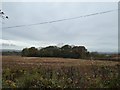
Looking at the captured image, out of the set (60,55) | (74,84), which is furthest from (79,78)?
(60,55)

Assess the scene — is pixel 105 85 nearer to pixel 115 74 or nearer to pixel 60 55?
pixel 115 74

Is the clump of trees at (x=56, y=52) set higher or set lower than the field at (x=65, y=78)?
higher

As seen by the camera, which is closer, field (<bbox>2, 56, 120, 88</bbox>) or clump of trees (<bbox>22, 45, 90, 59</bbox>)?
field (<bbox>2, 56, 120, 88</bbox>)

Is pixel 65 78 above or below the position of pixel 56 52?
below

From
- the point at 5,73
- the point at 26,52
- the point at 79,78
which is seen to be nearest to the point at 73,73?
the point at 79,78

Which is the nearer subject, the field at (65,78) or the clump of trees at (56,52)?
the field at (65,78)

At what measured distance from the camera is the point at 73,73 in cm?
911

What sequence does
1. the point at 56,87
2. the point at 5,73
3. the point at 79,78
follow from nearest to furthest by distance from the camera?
the point at 56,87 < the point at 79,78 < the point at 5,73

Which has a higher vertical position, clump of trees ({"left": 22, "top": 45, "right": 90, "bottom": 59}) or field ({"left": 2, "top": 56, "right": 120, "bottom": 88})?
clump of trees ({"left": 22, "top": 45, "right": 90, "bottom": 59})

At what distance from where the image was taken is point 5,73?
9453 mm

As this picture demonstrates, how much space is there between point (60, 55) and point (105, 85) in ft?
34.3

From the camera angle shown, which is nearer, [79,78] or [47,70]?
[79,78]

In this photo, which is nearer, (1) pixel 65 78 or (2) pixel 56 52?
(1) pixel 65 78

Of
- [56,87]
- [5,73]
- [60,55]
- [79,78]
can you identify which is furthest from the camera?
[60,55]
